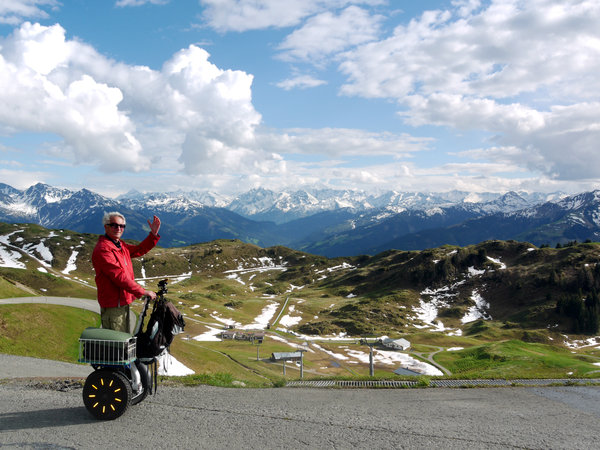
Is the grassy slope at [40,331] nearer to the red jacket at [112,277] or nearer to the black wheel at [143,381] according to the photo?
the black wheel at [143,381]

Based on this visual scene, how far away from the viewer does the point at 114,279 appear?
9.05m

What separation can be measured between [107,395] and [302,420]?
495cm

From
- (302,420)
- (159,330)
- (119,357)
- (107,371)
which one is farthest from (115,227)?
(302,420)

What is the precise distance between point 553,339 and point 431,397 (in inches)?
4812

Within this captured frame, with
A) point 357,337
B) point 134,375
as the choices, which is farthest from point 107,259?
point 357,337

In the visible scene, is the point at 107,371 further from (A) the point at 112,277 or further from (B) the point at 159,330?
(A) the point at 112,277

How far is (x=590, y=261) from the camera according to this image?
14375 cm

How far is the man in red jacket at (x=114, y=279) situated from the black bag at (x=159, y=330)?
0.53m

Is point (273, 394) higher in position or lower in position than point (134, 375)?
lower

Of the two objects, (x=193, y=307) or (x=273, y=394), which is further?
(x=193, y=307)

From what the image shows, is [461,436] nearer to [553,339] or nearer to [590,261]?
[553,339]

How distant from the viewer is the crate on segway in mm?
9156

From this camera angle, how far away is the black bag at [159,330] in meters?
9.77

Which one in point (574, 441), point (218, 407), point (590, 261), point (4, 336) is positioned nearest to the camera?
point (574, 441)
